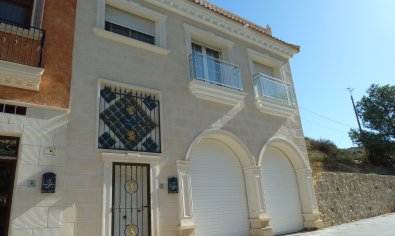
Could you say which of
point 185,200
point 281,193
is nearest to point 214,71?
point 185,200

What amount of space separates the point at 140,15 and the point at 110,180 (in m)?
5.44

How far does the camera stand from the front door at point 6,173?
244 inches

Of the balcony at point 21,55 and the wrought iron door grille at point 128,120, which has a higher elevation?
the balcony at point 21,55

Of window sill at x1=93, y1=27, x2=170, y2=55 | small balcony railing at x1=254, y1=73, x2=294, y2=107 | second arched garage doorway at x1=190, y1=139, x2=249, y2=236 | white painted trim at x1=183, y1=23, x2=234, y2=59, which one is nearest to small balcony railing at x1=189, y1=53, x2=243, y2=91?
white painted trim at x1=183, y1=23, x2=234, y2=59

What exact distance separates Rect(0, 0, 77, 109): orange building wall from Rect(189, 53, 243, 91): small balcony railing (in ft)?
12.9

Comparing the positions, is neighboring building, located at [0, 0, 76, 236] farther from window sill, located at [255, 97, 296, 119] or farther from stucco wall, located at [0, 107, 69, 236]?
window sill, located at [255, 97, 296, 119]

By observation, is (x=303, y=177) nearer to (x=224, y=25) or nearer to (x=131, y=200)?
(x=224, y=25)

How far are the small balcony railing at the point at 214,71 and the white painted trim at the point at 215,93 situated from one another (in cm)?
29

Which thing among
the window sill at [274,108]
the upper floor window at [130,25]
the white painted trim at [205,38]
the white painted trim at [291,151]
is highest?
the white painted trim at [205,38]

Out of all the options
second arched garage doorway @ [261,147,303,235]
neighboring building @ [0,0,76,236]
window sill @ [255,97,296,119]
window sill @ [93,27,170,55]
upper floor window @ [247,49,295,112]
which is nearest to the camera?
neighboring building @ [0,0,76,236]

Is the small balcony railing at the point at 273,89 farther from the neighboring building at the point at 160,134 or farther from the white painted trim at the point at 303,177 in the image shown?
the white painted trim at the point at 303,177

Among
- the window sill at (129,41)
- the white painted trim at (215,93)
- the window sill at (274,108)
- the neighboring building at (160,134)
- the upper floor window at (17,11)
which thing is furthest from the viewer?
the window sill at (274,108)

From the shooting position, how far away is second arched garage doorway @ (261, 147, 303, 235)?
1117cm

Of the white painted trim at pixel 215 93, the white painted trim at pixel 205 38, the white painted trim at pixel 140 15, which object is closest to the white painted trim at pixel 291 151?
the white painted trim at pixel 215 93
